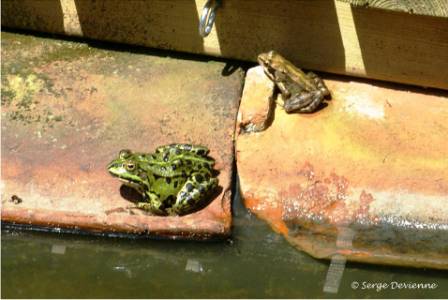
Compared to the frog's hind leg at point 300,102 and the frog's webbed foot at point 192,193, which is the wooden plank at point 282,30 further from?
the frog's webbed foot at point 192,193

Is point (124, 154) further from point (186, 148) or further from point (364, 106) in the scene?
point (364, 106)

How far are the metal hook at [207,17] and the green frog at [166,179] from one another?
880 millimetres

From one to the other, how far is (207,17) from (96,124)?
983 millimetres

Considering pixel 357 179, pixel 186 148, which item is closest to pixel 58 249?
pixel 186 148

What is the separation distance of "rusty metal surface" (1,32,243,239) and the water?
0.42ft

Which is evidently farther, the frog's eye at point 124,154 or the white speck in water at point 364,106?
the white speck in water at point 364,106

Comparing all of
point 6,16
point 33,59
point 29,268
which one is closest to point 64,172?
point 29,268

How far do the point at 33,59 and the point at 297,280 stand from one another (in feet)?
7.85

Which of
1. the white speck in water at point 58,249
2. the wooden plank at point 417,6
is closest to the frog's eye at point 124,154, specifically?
the white speck in water at point 58,249

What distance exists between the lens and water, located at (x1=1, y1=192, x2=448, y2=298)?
14.3 feet

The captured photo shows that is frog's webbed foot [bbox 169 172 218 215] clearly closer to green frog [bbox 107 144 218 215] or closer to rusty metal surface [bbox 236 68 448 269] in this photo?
green frog [bbox 107 144 218 215]

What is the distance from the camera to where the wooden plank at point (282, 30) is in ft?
16.5

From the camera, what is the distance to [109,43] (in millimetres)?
5574

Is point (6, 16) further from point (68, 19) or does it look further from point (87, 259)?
point (87, 259)
